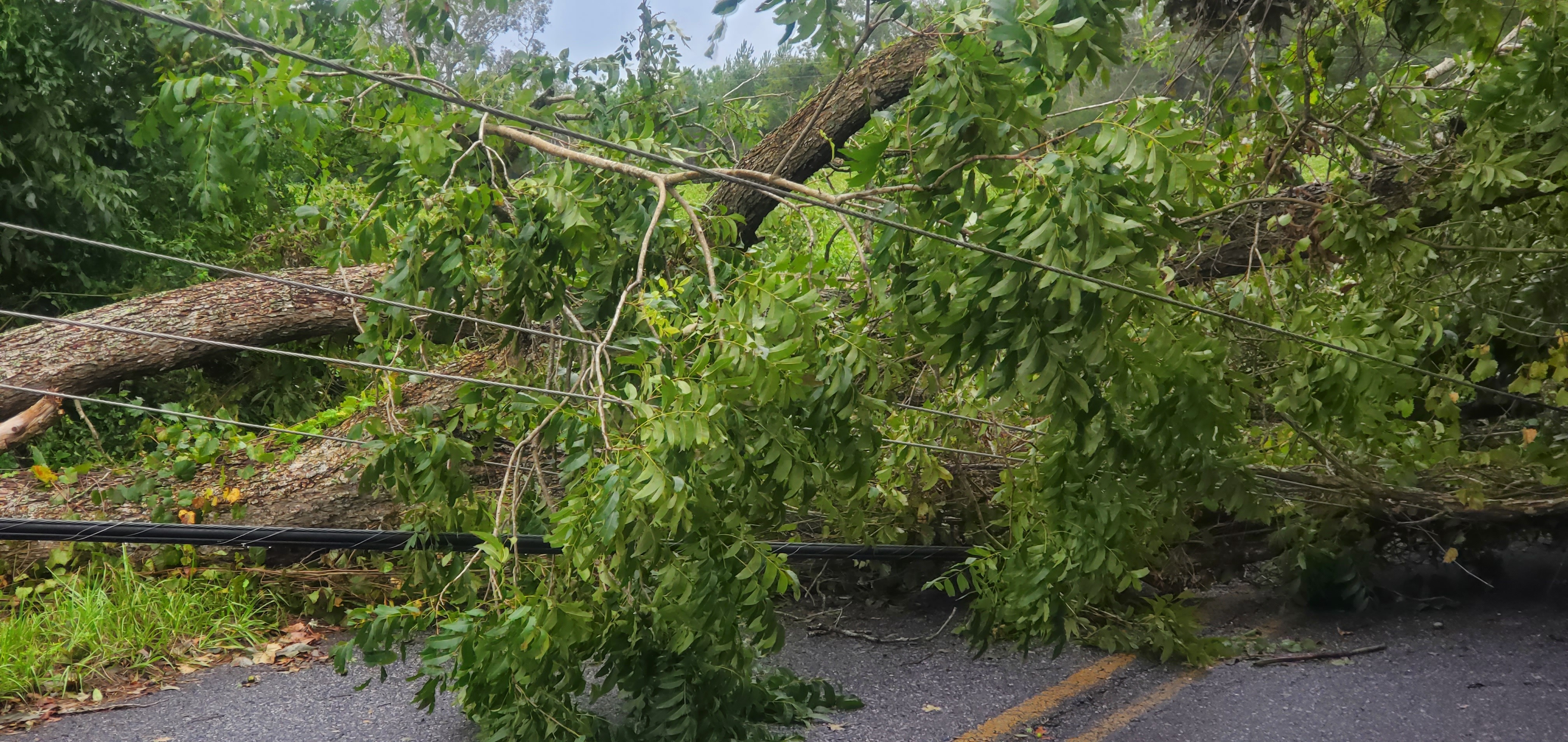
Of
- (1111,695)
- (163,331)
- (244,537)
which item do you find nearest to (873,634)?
(1111,695)

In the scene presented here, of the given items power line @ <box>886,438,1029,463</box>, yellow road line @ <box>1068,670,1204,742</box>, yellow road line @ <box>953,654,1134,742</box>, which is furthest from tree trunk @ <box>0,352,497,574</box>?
yellow road line @ <box>1068,670,1204,742</box>

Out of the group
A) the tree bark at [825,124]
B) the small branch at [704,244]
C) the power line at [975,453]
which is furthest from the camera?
the tree bark at [825,124]

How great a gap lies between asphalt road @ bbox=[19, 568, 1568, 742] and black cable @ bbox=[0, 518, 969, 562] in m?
0.65

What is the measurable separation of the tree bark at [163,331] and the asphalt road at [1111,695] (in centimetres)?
185

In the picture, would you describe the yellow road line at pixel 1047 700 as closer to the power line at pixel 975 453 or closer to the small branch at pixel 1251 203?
the power line at pixel 975 453

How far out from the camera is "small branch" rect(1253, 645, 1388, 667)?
4301 millimetres

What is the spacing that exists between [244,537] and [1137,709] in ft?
9.93

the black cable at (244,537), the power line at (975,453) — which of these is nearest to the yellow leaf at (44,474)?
the black cable at (244,537)

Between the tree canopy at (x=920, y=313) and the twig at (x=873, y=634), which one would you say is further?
the twig at (x=873, y=634)

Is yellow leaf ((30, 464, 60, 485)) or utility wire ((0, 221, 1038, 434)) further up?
utility wire ((0, 221, 1038, 434))

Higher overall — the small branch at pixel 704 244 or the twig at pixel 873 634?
the small branch at pixel 704 244

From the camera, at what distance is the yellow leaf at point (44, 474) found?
15.7ft

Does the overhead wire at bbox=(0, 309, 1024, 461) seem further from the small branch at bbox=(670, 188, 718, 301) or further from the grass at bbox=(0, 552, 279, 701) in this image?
the grass at bbox=(0, 552, 279, 701)

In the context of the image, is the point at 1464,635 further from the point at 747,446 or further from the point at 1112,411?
the point at 747,446
